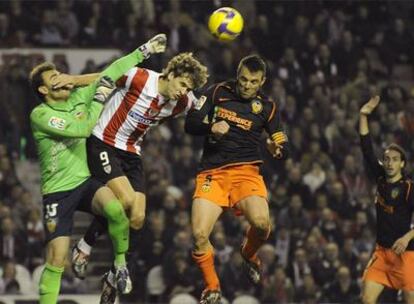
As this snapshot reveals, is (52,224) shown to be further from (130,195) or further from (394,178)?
(394,178)

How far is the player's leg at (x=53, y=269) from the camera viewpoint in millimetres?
15242

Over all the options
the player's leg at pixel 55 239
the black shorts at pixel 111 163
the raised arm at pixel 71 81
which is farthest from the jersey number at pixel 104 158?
the raised arm at pixel 71 81

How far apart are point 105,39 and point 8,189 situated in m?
4.58

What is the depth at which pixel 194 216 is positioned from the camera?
15.9 m

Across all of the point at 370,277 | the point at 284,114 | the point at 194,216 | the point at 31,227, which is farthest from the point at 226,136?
the point at 284,114

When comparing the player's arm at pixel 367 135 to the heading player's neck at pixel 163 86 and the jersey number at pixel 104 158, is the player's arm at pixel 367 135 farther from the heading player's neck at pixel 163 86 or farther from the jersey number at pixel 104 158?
the jersey number at pixel 104 158

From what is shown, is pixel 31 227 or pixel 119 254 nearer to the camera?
pixel 119 254

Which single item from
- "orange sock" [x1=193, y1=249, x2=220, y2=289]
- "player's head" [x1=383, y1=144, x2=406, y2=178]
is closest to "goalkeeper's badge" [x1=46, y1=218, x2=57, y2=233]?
"orange sock" [x1=193, y1=249, x2=220, y2=289]

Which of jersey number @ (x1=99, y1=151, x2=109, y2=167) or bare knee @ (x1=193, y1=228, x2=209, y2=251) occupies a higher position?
jersey number @ (x1=99, y1=151, x2=109, y2=167)

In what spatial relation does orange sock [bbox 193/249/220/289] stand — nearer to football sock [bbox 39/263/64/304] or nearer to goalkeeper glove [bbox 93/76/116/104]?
football sock [bbox 39/263/64/304]

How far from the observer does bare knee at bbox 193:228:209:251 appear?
15.8 meters

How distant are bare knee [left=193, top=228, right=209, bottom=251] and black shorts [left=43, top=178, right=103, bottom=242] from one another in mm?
1239

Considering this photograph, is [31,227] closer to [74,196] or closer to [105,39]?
[105,39]

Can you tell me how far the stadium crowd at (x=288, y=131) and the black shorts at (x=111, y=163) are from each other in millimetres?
4434
